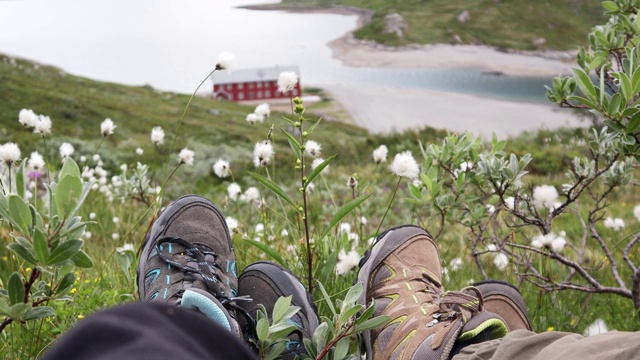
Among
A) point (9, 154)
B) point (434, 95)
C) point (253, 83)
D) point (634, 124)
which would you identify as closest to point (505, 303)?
point (634, 124)

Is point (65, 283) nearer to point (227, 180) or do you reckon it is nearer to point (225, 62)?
point (225, 62)

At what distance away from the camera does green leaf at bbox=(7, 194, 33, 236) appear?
77 centimetres

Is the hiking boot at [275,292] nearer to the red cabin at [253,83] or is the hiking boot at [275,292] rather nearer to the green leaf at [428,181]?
the green leaf at [428,181]

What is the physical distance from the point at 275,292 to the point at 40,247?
0.64 m

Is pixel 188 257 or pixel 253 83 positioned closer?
pixel 188 257

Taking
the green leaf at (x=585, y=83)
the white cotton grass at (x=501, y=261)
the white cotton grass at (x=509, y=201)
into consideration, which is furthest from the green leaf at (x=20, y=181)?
the white cotton grass at (x=501, y=261)

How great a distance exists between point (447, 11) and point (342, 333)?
752 cm

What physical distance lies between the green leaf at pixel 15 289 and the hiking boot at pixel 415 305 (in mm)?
645

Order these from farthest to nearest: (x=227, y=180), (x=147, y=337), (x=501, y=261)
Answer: (x=227, y=180) < (x=501, y=261) < (x=147, y=337)

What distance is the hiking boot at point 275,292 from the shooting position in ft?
4.10

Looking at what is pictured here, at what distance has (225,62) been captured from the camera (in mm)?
1477

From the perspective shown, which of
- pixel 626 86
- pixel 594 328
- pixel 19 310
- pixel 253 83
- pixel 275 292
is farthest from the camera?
pixel 253 83

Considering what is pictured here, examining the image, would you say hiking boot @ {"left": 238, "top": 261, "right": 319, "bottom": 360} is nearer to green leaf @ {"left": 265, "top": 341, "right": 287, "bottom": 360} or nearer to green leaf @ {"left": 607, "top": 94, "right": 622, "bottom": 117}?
green leaf @ {"left": 265, "top": 341, "right": 287, "bottom": 360}

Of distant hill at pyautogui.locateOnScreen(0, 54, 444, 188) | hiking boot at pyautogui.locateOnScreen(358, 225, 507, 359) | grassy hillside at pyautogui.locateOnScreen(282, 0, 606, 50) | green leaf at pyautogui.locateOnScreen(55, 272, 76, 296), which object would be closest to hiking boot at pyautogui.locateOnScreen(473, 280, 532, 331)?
hiking boot at pyautogui.locateOnScreen(358, 225, 507, 359)
